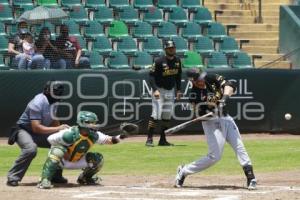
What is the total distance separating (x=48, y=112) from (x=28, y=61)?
847cm

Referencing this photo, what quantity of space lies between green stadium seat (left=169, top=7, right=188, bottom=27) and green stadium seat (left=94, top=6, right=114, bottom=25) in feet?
7.15

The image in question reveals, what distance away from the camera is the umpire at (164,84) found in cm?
1803

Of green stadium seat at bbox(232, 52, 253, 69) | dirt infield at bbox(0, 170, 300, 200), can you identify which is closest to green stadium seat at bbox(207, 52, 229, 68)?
green stadium seat at bbox(232, 52, 253, 69)

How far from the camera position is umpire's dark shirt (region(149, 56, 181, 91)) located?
18031 millimetres

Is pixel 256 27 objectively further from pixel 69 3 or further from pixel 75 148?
pixel 75 148

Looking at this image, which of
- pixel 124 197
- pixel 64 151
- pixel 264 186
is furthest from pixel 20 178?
pixel 264 186

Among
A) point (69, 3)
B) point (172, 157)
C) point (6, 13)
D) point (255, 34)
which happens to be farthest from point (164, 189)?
point (255, 34)

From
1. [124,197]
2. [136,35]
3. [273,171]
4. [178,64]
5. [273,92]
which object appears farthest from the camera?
[136,35]

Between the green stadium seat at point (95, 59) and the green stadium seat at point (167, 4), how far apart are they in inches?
168

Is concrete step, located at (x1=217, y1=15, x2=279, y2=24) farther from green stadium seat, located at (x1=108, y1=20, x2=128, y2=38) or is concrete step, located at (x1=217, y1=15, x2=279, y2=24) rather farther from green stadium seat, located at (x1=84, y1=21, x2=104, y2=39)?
green stadium seat, located at (x1=84, y1=21, x2=104, y2=39)

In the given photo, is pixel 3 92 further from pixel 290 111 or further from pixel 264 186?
pixel 264 186

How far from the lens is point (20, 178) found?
39.5 ft

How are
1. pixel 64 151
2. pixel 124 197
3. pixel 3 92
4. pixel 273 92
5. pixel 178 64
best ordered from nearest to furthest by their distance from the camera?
pixel 124 197 < pixel 64 151 < pixel 178 64 < pixel 3 92 < pixel 273 92

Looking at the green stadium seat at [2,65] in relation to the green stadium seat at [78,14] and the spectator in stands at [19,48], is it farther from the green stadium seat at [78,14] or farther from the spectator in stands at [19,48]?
the green stadium seat at [78,14]
